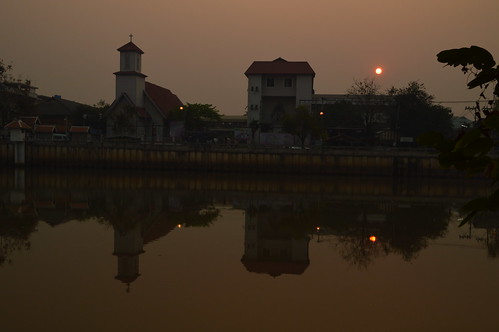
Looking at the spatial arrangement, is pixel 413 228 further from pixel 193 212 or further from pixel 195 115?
pixel 195 115

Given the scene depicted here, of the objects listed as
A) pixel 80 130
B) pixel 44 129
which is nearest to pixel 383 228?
pixel 80 130

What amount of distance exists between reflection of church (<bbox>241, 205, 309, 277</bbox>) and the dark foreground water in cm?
6

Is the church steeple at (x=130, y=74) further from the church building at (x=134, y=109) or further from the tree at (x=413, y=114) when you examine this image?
the tree at (x=413, y=114)

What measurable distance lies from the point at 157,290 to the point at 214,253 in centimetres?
417

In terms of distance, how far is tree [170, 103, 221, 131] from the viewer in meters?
60.5

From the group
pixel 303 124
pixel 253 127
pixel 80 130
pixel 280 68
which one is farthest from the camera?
pixel 280 68

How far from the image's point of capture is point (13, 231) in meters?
17.4

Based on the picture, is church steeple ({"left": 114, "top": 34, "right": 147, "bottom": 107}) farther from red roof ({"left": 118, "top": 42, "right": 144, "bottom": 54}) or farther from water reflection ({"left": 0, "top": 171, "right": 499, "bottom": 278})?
water reflection ({"left": 0, "top": 171, "right": 499, "bottom": 278})

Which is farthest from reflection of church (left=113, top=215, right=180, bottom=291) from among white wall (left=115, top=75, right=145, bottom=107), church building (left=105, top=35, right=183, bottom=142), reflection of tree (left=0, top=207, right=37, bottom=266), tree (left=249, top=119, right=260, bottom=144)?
white wall (left=115, top=75, right=145, bottom=107)

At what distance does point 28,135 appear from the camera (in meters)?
53.4

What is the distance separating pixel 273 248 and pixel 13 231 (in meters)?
8.89

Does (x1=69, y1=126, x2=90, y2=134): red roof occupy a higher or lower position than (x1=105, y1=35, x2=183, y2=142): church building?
lower

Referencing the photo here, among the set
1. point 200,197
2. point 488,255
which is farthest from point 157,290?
point 200,197

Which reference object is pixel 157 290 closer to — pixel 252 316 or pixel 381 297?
pixel 252 316
